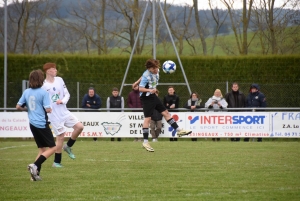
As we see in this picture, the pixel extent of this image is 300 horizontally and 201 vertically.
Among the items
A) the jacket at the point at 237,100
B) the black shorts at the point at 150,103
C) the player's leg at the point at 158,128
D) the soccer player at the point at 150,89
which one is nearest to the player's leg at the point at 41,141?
the soccer player at the point at 150,89

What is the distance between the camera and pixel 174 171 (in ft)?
34.9

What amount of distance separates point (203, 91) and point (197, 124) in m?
3.63

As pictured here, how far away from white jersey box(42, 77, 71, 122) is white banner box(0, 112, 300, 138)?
31.5ft

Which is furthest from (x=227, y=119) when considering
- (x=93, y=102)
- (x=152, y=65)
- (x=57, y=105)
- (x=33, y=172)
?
(x=33, y=172)

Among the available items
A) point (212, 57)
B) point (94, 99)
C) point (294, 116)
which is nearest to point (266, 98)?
point (294, 116)

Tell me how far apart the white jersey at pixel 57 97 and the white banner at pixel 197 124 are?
9.60m

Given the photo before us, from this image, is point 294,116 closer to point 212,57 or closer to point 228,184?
point 212,57

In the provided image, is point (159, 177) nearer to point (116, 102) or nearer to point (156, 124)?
point (156, 124)

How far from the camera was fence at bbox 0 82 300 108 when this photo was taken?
75.6ft

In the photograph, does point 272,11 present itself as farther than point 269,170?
Yes

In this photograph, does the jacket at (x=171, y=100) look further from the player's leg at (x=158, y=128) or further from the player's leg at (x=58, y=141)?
the player's leg at (x=58, y=141)

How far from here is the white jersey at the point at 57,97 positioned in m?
11.7

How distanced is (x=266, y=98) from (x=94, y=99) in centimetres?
666

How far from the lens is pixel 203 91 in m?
24.5
